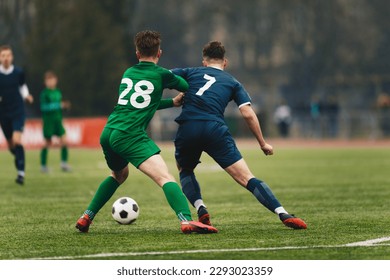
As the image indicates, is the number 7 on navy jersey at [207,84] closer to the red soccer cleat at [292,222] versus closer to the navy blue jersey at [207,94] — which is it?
the navy blue jersey at [207,94]

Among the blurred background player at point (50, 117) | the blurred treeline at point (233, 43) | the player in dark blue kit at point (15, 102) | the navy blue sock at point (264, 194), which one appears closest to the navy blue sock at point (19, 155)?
the player in dark blue kit at point (15, 102)

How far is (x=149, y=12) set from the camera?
75.3m

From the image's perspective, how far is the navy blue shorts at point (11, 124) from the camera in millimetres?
17922

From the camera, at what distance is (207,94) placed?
1023 centimetres

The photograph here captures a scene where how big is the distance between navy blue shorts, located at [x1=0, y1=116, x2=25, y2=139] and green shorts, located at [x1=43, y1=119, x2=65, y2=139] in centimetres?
356

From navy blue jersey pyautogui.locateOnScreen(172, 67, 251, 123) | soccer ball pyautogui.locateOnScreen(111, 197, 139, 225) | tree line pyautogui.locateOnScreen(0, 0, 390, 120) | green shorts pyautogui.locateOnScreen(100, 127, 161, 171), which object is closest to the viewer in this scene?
green shorts pyautogui.locateOnScreen(100, 127, 161, 171)

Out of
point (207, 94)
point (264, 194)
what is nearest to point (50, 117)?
point (207, 94)

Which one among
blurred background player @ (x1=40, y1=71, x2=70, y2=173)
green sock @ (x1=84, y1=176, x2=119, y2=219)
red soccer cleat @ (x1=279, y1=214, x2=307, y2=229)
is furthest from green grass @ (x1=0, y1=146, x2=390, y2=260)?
blurred background player @ (x1=40, y1=71, x2=70, y2=173)

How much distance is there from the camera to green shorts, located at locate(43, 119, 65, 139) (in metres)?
22.2

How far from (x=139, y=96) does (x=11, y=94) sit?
28.8ft

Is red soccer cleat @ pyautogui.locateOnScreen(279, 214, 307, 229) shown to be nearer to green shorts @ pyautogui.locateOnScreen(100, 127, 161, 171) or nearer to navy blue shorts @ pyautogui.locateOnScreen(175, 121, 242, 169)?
navy blue shorts @ pyautogui.locateOnScreen(175, 121, 242, 169)

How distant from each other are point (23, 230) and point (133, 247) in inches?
83.5

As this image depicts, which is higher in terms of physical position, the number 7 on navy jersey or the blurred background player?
the number 7 on navy jersey

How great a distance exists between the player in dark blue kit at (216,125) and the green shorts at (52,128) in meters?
12.1
